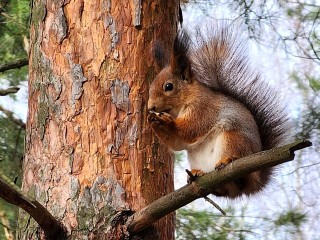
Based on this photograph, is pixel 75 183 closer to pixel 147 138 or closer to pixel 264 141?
pixel 147 138

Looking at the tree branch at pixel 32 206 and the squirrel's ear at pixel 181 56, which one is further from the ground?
the squirrel's ear at pixel 181 56

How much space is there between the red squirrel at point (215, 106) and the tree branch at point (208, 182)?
22 centimetres

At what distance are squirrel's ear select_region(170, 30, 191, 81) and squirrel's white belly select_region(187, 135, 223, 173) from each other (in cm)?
23

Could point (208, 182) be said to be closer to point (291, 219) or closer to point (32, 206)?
point (32, 206)

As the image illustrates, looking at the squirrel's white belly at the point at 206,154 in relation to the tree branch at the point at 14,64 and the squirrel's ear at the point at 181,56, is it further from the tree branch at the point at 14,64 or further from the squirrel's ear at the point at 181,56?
the tree branch at the point at 14,64

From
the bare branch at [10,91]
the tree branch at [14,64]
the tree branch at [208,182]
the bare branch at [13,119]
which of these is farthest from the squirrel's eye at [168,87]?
the bare branch at [13,119]

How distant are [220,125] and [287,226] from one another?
51.6 inches

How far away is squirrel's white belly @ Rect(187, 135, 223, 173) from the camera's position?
1.72m

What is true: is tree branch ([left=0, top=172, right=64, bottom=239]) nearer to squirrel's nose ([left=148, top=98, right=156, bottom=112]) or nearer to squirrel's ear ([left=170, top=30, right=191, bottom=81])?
squirrel's nose ([left=148, top=98, right=156, bottom=112])

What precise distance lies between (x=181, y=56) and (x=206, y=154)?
29 centimetres

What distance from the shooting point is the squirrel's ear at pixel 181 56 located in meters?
1.76

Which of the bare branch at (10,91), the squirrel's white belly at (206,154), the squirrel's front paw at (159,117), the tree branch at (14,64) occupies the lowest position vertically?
the squirrel's white belly at (206,154)

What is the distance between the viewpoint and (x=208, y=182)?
1.44 meters

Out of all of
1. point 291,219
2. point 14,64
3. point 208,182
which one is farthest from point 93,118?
point 291,219
